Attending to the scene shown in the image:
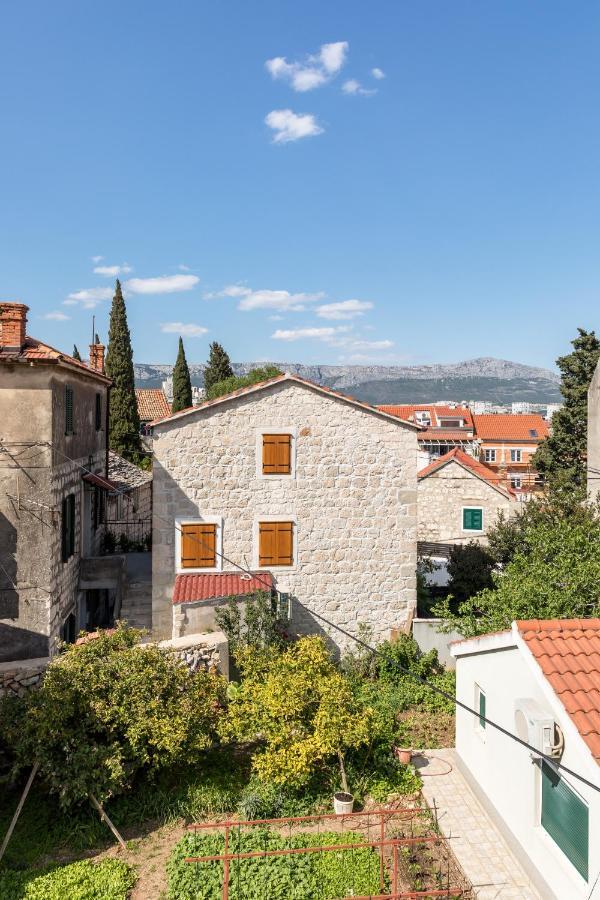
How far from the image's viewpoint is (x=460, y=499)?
108 feet

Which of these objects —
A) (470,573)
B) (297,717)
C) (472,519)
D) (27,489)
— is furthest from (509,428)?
(297,717)

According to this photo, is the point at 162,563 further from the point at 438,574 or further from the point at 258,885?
the point at 438,574

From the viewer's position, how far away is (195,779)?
1288cm

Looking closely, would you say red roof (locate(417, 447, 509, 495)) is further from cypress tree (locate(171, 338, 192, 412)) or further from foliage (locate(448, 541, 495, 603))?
cypress tree (locate(171, 338, 192, 412))

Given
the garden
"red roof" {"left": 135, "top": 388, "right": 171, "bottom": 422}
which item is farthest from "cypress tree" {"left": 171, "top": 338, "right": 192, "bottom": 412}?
the garden

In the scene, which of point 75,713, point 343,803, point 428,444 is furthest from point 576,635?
point 428,444

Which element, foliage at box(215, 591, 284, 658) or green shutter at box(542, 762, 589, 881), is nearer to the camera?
green shutter at box(542, 762, 589, 881)

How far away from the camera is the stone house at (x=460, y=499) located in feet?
107

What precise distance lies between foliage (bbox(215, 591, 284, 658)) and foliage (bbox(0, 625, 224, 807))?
446cm

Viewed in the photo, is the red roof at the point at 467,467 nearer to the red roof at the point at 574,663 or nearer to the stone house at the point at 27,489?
the stone house at the point at 27,489

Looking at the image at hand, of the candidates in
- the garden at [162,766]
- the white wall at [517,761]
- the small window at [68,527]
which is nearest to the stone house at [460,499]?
the white wall at [517,761]

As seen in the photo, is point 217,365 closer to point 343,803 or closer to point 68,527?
point 68,527

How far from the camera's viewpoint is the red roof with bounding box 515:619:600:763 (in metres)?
8.37

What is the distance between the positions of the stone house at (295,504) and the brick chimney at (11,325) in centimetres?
475
